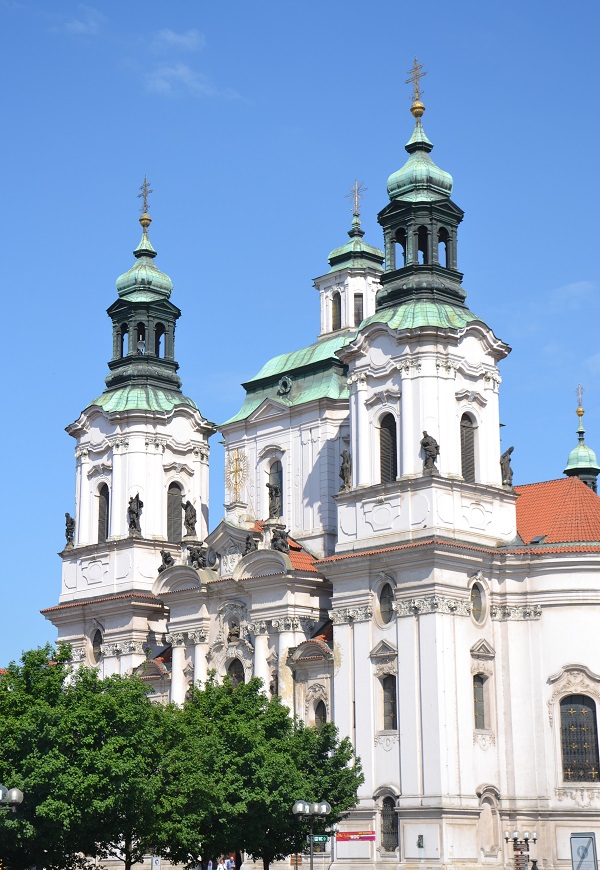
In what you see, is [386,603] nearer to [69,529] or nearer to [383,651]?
[383,651]

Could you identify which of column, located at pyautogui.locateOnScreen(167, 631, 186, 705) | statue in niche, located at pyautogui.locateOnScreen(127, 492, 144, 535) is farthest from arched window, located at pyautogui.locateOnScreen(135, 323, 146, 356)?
column, located at pyautogui.locateOnScreen(167, 631, 186, 705)

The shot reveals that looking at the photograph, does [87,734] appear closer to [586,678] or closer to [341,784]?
[341,784]

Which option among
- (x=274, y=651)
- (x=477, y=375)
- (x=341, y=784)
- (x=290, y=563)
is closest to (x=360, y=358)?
(x=477, y=375)

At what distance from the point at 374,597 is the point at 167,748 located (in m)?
11.0

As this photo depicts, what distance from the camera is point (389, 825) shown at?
168ft

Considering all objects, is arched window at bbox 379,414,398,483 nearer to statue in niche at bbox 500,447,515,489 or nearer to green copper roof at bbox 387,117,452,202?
statue in niche at bbox 500,447,515,489

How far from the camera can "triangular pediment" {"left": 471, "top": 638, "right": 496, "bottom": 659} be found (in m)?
52.4

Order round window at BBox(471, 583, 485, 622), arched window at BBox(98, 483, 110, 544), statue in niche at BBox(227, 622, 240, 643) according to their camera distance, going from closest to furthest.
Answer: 1. round window at BBox(471, 583, 485, 622)
2. statue in niche at BBox(227, 622, 240, 643)
3. arched window at BBox(98, 483, 110, 544)

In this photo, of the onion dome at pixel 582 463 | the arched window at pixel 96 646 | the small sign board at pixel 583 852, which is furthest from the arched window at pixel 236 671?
the onion dome at pixel 582 463

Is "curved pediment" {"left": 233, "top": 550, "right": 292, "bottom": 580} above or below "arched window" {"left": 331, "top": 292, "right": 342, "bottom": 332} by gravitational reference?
below

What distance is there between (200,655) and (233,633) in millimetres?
2137

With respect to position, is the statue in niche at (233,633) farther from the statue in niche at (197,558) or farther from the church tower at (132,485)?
the church tower at (132,485)

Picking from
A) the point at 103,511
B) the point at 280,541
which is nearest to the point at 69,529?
the point at 103,511

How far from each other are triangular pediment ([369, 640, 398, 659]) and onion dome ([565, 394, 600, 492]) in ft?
92.3
